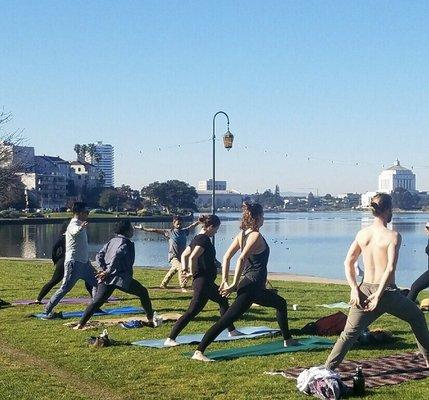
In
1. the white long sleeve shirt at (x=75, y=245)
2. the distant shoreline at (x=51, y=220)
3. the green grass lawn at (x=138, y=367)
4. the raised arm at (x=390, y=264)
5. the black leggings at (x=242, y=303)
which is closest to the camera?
the raised arm at (x=390, y=264)

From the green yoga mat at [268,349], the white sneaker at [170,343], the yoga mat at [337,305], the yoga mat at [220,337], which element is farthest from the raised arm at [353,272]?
the yoga mat at [337,305]

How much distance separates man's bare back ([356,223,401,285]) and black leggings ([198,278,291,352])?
5.85 feet

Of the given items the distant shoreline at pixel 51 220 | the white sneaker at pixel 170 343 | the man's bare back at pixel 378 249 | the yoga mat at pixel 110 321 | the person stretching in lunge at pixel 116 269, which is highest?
the man's bare back at pixel 378 249

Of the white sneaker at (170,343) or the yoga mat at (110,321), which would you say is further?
the yoga mat at (110,321)

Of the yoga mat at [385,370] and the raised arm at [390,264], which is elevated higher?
the raised arm at [390,264]

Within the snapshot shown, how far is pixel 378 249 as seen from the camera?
7.43 m

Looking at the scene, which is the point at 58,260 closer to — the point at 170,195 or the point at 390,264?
the point at 390,264

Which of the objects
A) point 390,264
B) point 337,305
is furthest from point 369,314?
point 337,305

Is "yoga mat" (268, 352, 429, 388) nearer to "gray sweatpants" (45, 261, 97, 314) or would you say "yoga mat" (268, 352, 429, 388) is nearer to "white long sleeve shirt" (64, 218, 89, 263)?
"gray sweatpants" (45, 261, 97, 314)

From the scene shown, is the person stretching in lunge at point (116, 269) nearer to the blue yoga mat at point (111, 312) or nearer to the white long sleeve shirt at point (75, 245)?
the white long sleeve shirt at point (75, 245)

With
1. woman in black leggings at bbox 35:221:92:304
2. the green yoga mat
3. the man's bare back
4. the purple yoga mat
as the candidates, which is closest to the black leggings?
the green yoga mat

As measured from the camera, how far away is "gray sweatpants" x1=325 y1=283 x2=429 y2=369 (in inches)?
297

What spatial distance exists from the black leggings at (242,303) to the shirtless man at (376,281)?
1.56 meters

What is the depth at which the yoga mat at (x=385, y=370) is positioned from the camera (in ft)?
25.5
